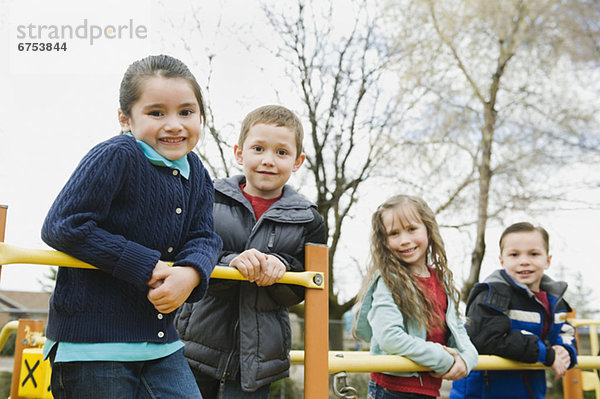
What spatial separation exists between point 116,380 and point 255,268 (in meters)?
0.53

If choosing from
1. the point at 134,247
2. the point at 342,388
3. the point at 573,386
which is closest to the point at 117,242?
the point at 134,247

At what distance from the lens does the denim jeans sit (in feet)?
6.23

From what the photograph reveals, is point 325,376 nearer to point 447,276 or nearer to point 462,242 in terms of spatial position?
point 447,276

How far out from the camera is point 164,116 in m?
1.56

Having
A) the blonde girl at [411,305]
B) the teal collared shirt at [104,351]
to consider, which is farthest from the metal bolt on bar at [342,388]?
the teal collared shirt at [104,351]

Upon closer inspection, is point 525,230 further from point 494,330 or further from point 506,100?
point 506,100

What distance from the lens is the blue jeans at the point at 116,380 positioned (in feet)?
4.56

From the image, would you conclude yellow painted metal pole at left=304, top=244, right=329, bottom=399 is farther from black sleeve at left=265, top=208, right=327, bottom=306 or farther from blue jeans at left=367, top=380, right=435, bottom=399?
blue jeans at left=367, top=380, right=435, bottom=399

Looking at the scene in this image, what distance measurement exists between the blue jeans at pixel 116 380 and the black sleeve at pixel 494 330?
66.5 inches

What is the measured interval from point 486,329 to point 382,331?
69cm

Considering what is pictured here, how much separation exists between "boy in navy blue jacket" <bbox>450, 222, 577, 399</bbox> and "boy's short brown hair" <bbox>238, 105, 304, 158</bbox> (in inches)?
52.9

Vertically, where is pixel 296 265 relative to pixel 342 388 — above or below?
above

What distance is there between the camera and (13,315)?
24.5ft

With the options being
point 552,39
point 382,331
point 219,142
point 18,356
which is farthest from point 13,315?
point 552,39
